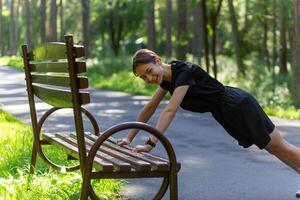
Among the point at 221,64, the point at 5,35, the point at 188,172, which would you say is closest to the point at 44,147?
the point at 188,172

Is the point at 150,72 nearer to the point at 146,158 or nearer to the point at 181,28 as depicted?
the point at 146,158

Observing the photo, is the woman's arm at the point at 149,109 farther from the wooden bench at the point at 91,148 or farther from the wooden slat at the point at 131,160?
the wooden slat at the point at 131,160

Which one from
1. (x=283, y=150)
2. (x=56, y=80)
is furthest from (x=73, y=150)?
(x=283, y=150)

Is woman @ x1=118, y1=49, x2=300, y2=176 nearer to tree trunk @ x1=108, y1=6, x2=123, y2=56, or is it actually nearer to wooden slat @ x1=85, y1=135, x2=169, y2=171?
wooden slat @ x1=85, y1=135, x2=169, y2=171

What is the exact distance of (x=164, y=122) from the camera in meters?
5.30

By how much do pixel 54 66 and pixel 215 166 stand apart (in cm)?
331

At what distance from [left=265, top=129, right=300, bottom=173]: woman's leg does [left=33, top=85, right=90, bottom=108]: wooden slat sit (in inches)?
72.3

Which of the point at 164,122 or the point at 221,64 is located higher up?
the point at 164,122

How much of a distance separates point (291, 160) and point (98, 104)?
12317mm

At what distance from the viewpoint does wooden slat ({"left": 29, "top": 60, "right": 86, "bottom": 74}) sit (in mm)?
5008

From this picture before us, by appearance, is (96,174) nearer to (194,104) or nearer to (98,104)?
(194,104)

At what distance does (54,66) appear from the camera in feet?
18.7

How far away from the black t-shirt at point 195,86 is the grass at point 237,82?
9.16m

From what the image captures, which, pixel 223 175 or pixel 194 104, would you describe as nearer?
pixel 194 104
